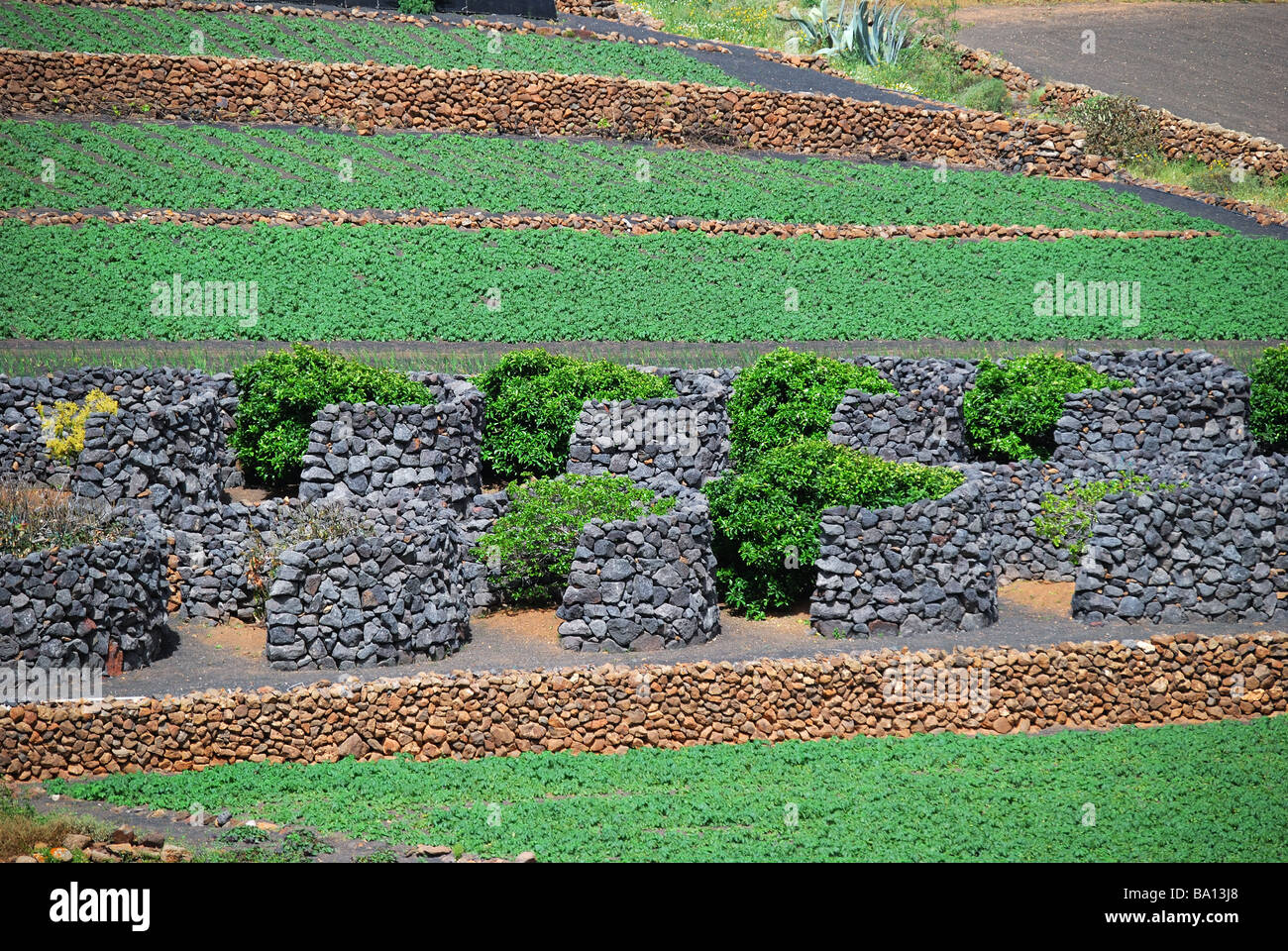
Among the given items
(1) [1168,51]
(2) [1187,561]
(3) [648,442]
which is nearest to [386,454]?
(3) [648,442]

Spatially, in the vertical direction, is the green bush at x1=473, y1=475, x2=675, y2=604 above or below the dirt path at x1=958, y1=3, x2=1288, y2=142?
below

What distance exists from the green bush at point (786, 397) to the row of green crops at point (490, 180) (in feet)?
35.0

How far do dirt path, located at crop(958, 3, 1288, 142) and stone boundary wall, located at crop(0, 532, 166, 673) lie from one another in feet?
117

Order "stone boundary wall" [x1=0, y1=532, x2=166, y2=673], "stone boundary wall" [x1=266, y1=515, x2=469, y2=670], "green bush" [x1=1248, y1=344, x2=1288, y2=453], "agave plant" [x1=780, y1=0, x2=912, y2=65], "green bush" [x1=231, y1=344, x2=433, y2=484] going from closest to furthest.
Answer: "stone boundary wall" [x1=0, y1=532, x2=166, y2=673] → "stone boundary wall" [x1=266, y1=515, x2=469, y2=670] → "green bush" [x1=231, y1=344, x2=433, y2=484] → "green bush" [x1=1248, y1=344, x2=1288, y2=453] → "agave plant" [x1=780, y1=0, x2=912, y2=65]

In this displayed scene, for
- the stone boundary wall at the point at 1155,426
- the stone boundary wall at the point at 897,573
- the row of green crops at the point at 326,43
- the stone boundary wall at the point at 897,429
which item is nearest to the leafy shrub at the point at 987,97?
the row of green crops at the point at 326,43

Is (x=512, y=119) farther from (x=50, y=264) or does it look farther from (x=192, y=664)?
(x=192, y=664)

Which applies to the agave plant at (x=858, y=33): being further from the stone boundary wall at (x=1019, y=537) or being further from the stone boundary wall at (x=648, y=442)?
the stone boundary wall at (x=1019, y=537)

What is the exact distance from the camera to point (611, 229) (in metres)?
34.3

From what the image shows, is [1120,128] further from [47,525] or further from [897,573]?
[47,525]

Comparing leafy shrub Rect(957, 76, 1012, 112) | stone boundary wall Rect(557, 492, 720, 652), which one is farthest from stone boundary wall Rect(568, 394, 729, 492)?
leafy shrub Rect(957, 76, 1012, 112)

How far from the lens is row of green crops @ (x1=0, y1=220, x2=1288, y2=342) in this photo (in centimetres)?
2827

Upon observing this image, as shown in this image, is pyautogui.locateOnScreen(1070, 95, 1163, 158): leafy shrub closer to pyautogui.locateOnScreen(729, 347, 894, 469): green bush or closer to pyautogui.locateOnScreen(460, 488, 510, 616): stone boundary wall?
pyautogui.locateOnScreen(729, 347, 894, 469): green bush

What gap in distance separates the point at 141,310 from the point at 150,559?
10.0m
